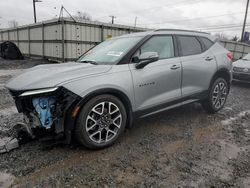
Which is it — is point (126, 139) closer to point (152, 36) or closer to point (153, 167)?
point (153, 167)

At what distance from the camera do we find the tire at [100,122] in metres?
2.85

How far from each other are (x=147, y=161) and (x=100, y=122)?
0.82m

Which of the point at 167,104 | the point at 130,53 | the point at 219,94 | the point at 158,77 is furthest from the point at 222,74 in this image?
the point at 130,53

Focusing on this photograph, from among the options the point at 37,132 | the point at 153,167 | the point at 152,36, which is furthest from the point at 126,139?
the point at 152,36

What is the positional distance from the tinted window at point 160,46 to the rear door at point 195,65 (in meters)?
0.26

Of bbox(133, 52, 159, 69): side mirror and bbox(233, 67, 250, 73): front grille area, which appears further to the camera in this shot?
bbox(233, 67, 250, 73): front grille area

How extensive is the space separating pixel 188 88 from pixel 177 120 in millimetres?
704

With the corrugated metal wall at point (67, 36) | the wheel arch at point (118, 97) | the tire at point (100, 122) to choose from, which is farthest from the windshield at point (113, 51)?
the corrugated metal wall at point (67, 36)

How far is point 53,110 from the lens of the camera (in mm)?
2820

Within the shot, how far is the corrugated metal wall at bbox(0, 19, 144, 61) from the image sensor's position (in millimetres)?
11797

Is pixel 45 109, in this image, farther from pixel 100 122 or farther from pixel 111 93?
pixel 111 93

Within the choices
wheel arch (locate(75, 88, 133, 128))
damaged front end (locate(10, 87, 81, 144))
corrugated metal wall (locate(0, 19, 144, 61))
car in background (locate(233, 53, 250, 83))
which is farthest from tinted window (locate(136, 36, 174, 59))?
corrugated metal wall (locate(0, 19, 144, 61))

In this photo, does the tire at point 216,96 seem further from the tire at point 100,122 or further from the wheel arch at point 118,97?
the tire at point 100,122

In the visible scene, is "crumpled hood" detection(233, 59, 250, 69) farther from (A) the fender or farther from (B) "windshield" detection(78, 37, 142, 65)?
(A) the fender
